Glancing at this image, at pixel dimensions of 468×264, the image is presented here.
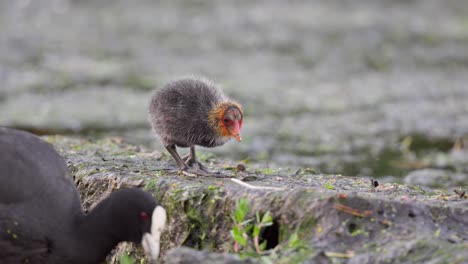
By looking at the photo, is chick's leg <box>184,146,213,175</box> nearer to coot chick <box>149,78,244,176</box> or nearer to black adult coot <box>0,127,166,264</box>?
coot chick <box>149,78,244,176</box>

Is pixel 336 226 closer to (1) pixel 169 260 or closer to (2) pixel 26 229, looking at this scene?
(1) pixel 169 260

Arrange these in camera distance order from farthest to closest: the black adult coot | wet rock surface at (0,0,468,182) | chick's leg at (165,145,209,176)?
wet rock surface at (0,0,468,182), chick's leg at (165,145,209,176), the black adult coot

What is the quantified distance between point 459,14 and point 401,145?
8.72 metres

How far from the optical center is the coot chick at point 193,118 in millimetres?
5457

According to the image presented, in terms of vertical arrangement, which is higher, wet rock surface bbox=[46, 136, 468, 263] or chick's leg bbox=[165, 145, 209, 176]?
chick's leg bbox=[165, 145, 209, 176]

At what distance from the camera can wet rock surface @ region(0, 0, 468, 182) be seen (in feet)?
31.6

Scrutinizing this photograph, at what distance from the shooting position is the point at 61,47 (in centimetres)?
1411

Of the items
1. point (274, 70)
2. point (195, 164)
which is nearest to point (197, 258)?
point (195, 164)

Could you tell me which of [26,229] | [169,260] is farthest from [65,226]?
[169,260]

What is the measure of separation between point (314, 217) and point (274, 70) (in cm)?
915

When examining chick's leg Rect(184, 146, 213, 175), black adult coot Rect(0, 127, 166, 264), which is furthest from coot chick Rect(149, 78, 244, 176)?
black adult coot Rect(0, 127, 166, 264)

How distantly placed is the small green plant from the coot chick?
1.06 metres

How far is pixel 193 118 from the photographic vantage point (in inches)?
220

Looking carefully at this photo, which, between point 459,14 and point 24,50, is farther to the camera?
point 459,14
